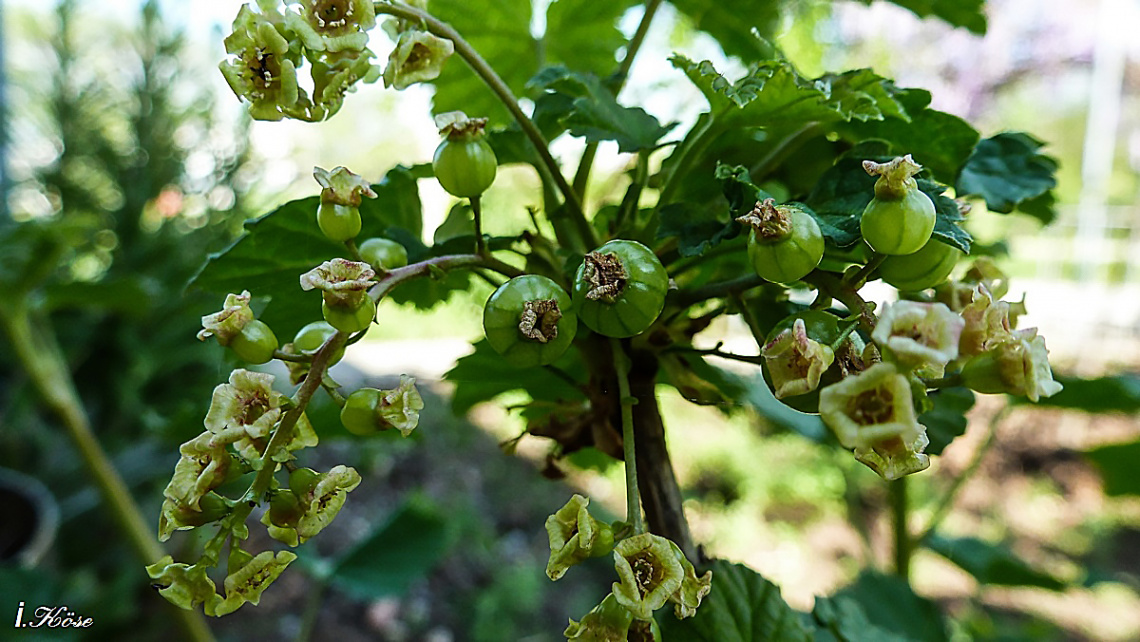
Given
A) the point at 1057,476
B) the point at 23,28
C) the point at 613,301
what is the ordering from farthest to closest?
the point at 1057,476 → the point at 23,28 → the point at 613,301

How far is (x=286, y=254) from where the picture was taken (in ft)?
1.35

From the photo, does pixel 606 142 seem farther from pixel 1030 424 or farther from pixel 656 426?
pixel 1030 424

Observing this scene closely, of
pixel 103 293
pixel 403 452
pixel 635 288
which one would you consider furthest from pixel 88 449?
pixel 403 452

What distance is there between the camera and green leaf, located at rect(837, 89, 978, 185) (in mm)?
376

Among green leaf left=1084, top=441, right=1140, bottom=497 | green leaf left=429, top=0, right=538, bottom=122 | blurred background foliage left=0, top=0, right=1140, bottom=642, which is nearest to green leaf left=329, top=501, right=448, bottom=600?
blurred background foliage left=0, top=0, right=1140, bottom=642

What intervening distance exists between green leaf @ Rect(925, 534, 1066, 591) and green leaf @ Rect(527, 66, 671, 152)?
76 centimetres

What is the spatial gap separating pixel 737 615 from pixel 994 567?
25.7 inches

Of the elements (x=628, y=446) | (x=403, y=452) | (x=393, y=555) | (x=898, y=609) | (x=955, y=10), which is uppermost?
(x=955, y=10)

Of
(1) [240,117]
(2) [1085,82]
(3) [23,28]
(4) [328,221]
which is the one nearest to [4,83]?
(3) [23,28]

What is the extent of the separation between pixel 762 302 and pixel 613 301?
4.8 inches

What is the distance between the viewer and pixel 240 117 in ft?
6.11

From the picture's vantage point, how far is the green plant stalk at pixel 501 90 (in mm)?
298

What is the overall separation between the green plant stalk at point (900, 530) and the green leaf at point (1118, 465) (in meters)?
0.33

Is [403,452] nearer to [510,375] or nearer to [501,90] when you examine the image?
[510,375]
